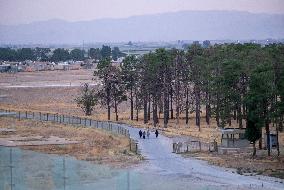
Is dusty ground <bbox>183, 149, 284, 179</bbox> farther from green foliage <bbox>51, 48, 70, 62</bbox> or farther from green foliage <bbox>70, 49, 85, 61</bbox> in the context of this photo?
green foliage <bbox>70, 49, 85, 61</bbox>

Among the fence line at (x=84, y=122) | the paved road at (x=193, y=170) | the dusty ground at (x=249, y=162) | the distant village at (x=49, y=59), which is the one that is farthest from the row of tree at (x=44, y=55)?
the dusty ground at (x=249, y=162)

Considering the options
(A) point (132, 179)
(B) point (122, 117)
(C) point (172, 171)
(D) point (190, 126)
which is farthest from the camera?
(B) point (122, 117)

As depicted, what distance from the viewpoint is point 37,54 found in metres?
182

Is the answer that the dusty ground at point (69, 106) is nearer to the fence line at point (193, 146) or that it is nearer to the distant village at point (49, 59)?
the fence line at point (193, 146)

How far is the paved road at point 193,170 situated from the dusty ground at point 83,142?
47.6 inches

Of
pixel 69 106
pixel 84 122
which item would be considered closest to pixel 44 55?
pixel 69 106

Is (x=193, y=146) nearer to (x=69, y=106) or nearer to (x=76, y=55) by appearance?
(x=69, y=106)

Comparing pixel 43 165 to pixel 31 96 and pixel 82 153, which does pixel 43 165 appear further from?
pixel 31 96

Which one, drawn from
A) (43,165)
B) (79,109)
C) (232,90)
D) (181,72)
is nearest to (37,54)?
(79,109)

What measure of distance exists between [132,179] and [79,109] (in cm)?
5043

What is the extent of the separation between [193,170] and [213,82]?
54.8 feet

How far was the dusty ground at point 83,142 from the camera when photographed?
29312 millimetres

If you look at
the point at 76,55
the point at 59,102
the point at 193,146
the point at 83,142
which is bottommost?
the point at 59,102

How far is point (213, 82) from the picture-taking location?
4250cm
